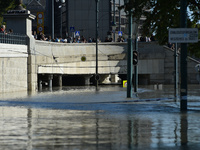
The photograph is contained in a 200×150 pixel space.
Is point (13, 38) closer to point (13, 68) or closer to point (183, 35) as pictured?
point (13, 68)

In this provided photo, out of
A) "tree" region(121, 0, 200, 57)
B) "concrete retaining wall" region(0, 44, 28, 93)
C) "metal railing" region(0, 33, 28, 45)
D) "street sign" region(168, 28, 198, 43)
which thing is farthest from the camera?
"metal railing" region(0, 33, 28, 45)

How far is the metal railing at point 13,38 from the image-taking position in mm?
35713

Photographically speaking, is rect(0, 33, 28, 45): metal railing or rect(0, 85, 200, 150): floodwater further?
rect(0, 33, 28, 45): metal railing

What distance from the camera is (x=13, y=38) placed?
3725 centimetres

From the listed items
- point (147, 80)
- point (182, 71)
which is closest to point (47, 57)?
point (147, 80)

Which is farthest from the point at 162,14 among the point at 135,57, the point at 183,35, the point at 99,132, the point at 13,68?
the point at 13,68

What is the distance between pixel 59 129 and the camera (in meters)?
12.9

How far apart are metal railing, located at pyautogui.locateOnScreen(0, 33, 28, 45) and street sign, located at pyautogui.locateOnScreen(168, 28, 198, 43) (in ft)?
60.2

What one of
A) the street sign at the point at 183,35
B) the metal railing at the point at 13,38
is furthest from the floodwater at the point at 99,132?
the metal railing at the point at 13,38

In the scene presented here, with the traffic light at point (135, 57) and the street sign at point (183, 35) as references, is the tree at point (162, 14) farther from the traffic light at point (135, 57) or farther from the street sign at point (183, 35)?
the traffic light at point (135, 57)

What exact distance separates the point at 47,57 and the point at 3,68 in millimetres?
8793

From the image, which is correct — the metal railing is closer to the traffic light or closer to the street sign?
the traffic light

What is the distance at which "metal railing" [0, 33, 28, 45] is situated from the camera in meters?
35.7

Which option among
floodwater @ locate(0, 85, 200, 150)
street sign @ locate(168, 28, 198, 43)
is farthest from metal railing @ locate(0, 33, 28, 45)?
floodwater @ locate(0, 85, 200, 150)
